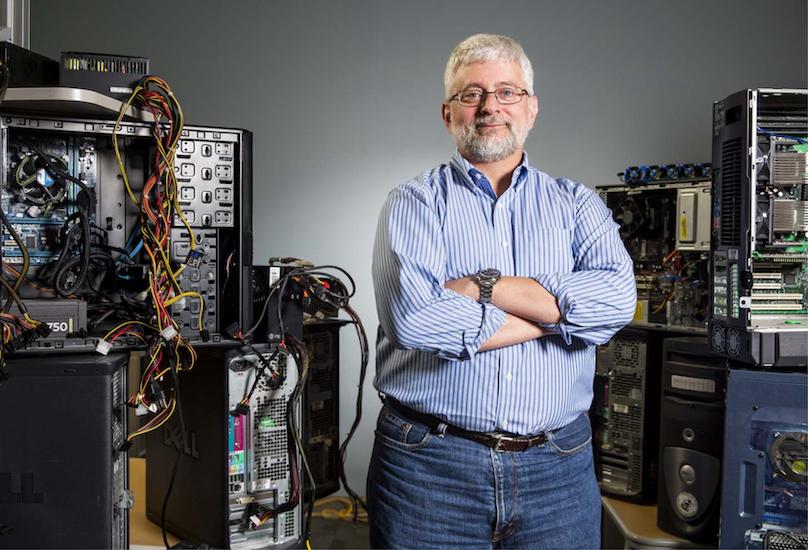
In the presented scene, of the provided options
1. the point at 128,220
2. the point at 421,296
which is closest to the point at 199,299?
the point at 128,220

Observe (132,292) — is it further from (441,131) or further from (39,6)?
(39,6)

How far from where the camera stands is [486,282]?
4.66 feet

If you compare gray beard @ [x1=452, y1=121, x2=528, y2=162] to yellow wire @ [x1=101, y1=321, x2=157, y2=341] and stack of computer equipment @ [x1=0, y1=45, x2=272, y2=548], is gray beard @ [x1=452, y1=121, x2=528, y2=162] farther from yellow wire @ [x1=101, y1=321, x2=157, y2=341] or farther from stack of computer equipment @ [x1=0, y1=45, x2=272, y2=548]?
yellow wire @ [x1=101, y1=321, x2=157, y2=341]

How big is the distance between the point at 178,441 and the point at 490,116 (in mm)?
1077

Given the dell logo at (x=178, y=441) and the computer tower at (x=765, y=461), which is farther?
the computer tower at (x=765, y=461)

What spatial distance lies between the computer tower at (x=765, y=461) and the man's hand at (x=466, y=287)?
2.97 ft

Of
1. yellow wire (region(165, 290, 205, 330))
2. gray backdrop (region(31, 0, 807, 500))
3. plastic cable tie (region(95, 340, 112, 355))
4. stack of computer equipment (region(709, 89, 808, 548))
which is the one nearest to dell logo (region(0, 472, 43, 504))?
plastic cable tie (region(95, 340, 112, 355))

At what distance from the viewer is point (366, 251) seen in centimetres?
416

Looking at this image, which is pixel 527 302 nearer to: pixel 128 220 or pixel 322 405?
pixel 128 220

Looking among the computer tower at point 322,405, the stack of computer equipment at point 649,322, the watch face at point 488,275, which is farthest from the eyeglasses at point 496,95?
the computer tower at point 322,405

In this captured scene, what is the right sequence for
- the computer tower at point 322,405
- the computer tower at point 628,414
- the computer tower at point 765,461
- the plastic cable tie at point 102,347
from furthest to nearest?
the computer tower at point 322,405 → the computer tower at point 628,414 → the computer tower at point 765,461 → the plastic cable tie at point 102,347

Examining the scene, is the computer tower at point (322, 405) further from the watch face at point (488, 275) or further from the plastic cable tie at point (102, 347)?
the watch face at point (488, 275)

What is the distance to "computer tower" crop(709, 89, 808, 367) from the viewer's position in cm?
191

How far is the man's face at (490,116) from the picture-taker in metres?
1.51
